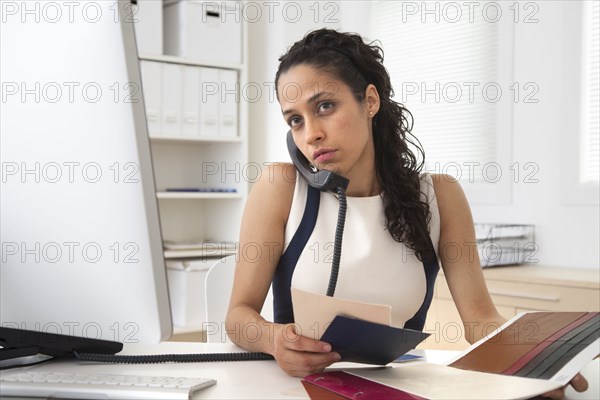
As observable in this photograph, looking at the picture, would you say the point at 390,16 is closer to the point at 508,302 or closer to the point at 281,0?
the point at 281,0

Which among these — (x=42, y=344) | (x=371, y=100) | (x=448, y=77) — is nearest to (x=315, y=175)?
(x=371, y=100)

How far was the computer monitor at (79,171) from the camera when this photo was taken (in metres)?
0.83

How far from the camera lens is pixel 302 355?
3.13ft

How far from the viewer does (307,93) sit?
1.45 metres

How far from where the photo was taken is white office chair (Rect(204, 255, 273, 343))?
5.45 ft

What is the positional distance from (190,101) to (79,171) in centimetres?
285

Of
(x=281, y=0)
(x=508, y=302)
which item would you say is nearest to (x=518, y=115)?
(x=508, y=302)

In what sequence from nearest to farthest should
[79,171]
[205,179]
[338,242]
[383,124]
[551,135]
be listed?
1. [79,171]
2. [338,242]
3. [383,124]
4. [551,135]
5. [205,179]

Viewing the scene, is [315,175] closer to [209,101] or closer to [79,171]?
[79,171]

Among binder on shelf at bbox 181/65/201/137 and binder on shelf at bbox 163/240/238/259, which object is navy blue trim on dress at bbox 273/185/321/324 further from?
binder on shelf at bbox 181/65/201/137

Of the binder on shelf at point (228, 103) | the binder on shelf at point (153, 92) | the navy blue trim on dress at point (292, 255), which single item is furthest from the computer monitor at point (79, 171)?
the binder on shelf at point (228, 103)

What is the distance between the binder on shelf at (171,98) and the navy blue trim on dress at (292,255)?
2182 millimetres

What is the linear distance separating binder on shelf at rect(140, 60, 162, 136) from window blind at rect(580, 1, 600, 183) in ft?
6.35

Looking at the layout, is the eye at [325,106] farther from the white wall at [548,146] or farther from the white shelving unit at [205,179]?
the white shelving unit at [205,179]
